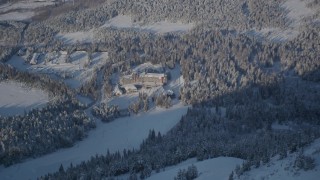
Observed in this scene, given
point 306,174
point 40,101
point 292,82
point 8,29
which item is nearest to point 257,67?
point 292,82

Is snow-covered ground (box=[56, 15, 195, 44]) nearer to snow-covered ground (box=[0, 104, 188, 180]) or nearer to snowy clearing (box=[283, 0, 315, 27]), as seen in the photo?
snowy clearing (box=[283, 0, 315, 27])

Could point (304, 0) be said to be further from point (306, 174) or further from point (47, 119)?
point (306, 174)

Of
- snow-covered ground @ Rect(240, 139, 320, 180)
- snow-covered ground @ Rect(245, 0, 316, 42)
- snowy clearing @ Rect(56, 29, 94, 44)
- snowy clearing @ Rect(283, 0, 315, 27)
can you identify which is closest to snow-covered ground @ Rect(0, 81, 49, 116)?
snowy clearing @ Rect(56, 29, 94, 44)

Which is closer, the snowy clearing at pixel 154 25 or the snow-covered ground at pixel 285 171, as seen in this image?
Result: the snow-covered ground at pixel 285 171

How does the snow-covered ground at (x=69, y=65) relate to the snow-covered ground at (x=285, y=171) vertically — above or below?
below

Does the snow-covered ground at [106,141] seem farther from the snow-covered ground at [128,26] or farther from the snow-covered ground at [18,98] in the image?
the snow-covered ground at [128,26]

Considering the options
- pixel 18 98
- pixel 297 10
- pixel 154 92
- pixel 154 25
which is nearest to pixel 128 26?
pixel 154 25

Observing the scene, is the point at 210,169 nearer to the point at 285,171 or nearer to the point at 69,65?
the point at 285,171

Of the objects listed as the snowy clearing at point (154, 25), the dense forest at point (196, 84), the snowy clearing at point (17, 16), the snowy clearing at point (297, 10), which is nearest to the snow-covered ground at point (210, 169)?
the dense forest at point (196, 84)

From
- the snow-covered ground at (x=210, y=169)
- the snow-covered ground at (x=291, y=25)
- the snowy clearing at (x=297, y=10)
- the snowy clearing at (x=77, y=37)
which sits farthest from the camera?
the snowy clearing at (x=77, y=37)
